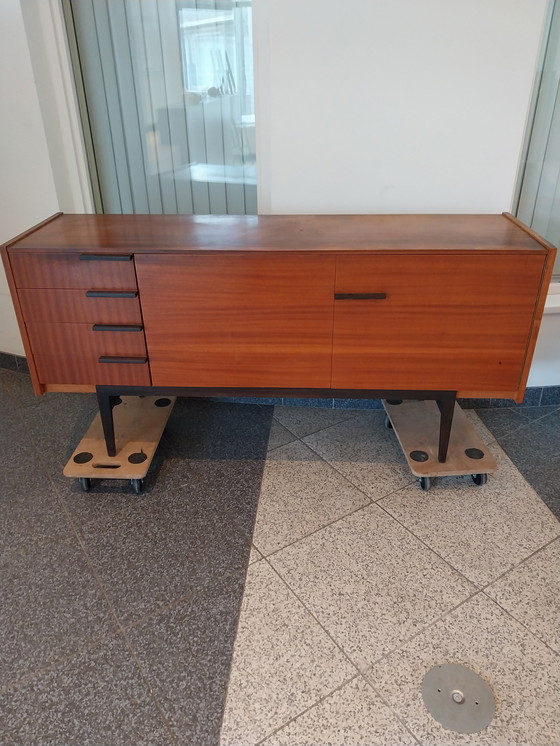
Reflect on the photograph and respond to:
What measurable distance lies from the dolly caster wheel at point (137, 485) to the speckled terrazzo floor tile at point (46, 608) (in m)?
0.28

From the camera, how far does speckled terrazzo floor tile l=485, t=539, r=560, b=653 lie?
145 cm

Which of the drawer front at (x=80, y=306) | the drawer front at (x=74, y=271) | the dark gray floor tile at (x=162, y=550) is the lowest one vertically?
the dark gray floor tile at (x=162, y=550)

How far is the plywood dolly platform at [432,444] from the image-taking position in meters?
1.94

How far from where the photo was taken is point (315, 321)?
5.54 ft

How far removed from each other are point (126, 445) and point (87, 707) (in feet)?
3.16

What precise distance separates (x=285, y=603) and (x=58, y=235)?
1.38 meters

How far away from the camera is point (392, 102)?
1.94 metres

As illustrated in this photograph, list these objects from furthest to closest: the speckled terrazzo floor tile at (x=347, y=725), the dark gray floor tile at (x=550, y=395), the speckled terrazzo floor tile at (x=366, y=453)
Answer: the dark gray floor tile at (x=550, y=395) → the speckled terrazzo floor tile at (x=366, y=453) → the speckled terrazzo floor tile at (x=347, y=725)

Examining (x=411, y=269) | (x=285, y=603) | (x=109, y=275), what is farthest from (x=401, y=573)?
(x=109, y=275)

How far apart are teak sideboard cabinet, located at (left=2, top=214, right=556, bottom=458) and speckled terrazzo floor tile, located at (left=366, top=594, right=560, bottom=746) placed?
0.70 metres

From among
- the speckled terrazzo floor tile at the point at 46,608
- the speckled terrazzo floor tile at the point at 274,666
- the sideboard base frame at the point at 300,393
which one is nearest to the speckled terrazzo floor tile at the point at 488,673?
the speckled terrazzo floor tile at the point at 274,666

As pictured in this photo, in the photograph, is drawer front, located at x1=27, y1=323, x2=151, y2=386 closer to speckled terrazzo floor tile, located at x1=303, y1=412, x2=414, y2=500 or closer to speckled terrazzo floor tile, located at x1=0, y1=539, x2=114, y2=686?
speckled terrazzo floor tile, located at x1=0, y1=539, x2=114, y2=686

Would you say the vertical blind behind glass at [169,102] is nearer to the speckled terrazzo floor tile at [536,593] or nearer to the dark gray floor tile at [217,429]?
the dark gray floor tile at [217,429]

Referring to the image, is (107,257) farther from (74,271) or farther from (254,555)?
(254,555)
